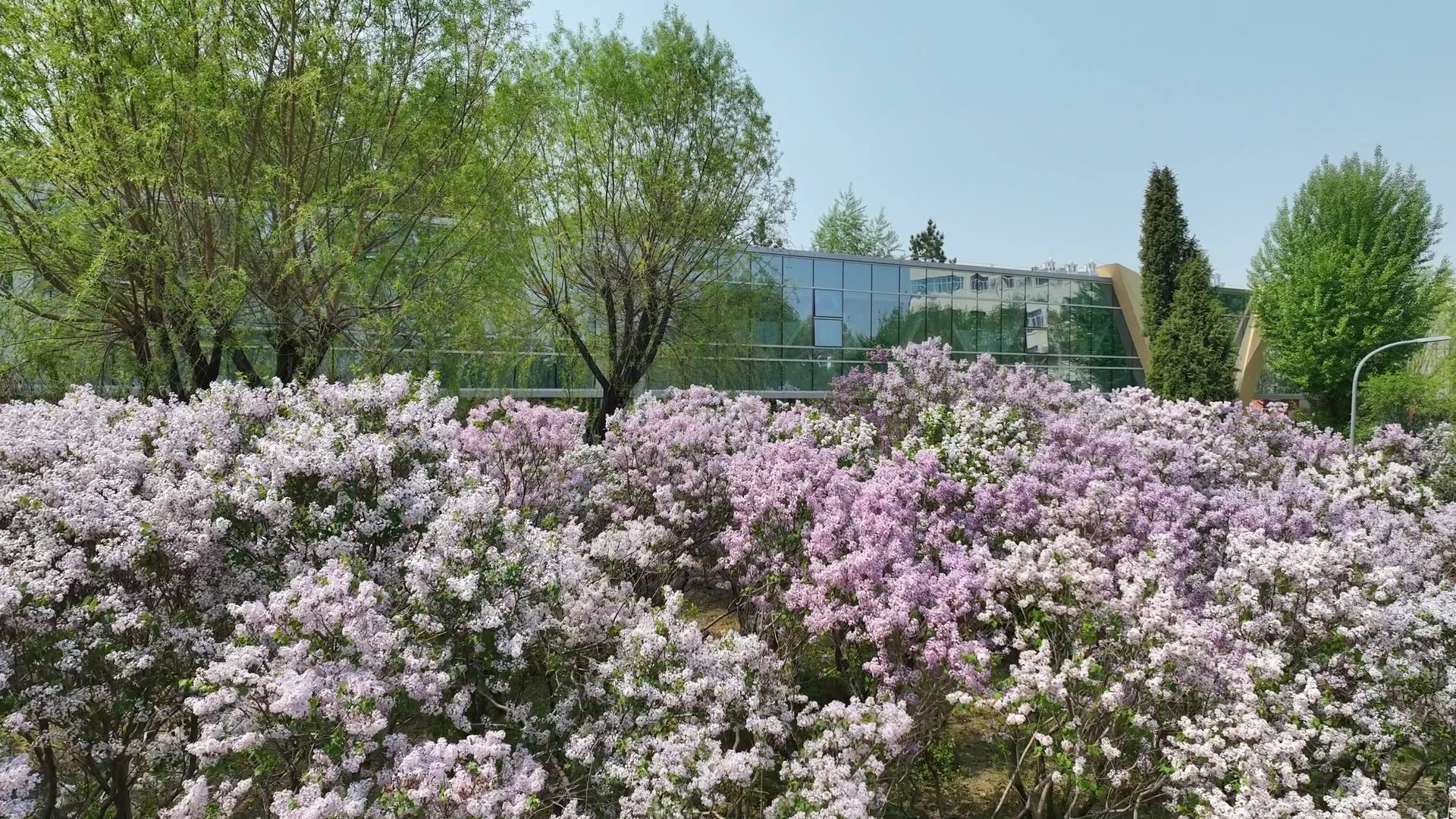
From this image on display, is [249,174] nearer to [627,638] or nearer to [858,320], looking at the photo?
[627,638]

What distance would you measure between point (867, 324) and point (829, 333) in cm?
182

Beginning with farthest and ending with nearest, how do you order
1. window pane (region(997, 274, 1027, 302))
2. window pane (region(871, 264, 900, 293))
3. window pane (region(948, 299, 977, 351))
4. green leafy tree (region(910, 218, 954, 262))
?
green leafy tree (region(910, 218, 954, 262)) → window pane (region(997, 274, 1027, 302)) → window pane (region(948, 299, 977, 351)) → window pane (region(871, 264, 900, 293))

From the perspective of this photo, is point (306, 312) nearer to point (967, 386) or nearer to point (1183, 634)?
point (967, 386)

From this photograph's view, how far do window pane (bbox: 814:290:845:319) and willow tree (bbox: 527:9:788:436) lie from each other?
444 inches

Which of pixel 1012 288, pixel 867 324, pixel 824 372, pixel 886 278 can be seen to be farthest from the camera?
pixel 1012 288

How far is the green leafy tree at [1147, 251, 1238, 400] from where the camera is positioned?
106 ft

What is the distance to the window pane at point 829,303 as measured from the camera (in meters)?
30.0

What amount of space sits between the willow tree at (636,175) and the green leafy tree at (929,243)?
62153 mm

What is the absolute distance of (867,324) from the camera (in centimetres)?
3119

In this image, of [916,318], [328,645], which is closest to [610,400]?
[328,645]

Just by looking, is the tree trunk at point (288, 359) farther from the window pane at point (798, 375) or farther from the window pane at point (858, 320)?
the window pane at point (858, 320)

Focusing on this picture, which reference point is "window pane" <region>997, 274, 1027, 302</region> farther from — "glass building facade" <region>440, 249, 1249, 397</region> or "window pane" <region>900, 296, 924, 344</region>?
"window pane" <region>900, 296, 924, 344</region>

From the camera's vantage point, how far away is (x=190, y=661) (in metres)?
4.80

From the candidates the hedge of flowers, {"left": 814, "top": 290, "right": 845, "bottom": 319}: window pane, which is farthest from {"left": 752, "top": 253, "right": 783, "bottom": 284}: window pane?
the hedge of flowers
